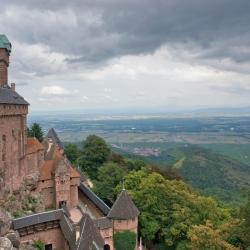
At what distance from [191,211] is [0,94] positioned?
24635mm

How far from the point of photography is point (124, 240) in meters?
40.8

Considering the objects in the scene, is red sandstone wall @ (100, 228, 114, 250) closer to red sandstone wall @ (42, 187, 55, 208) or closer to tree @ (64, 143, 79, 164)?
red sandstone wall @ (42, 187, 55, 208)

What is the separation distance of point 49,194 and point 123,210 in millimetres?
9112

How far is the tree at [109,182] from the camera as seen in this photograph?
56.0m

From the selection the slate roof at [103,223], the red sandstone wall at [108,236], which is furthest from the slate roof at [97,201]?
the red sandstone wall at [108,236]

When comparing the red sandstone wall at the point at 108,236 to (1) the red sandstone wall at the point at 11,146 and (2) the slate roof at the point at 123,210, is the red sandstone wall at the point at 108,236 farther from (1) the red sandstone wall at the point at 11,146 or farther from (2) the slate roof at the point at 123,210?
(1) the red sandstone wall at the point at 11,146

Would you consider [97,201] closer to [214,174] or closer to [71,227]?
[71,227]

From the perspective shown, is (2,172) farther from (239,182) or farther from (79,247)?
(239,182)

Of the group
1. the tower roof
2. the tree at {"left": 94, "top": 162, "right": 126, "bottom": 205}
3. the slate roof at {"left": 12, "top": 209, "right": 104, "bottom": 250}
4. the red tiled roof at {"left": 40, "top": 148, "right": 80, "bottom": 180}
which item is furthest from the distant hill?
the tower roof

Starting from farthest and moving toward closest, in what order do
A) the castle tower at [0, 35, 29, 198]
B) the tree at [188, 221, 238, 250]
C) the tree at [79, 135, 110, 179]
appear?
the tree at [79, 135, 110, 179], the castle tower at [0, 35, 29, 198], the tree at [188, 221, 238, 250]

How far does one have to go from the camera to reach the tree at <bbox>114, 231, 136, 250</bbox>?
134 ft

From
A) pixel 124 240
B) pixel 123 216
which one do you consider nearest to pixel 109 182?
pixel 123 216

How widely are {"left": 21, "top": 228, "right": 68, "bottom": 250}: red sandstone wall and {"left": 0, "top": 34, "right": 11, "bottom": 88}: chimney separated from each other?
1554cm

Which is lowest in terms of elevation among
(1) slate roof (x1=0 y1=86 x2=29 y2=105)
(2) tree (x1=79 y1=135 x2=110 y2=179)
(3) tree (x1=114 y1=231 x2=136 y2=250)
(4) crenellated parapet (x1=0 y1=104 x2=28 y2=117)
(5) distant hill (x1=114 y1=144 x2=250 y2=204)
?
(5) distant hill (x1=114 y1=144 x2=250 y2=204)
